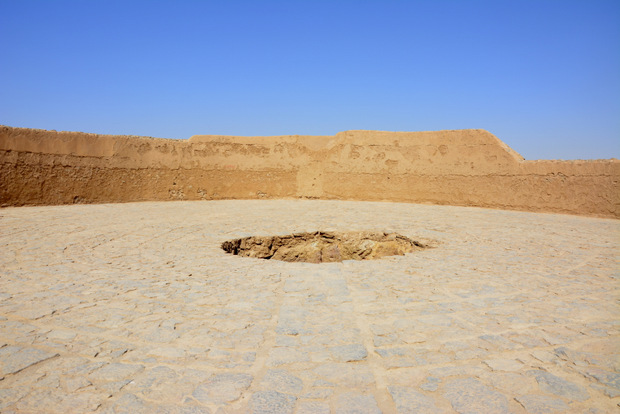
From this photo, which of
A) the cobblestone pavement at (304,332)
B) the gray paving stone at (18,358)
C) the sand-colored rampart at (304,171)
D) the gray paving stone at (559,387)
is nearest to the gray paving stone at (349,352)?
the cobblestone pavement at (304,332)

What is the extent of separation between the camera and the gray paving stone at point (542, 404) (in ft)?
6.70

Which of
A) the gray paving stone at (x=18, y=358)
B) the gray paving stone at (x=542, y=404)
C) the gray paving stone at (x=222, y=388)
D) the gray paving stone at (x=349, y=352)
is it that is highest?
the gray paving stone at (x=542, y=404)

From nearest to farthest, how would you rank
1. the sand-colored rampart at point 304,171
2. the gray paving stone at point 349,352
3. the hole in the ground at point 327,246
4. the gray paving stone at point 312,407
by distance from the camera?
the gray paving stone at point 312,407
the gray paving stone at point 349,352
the hole in the ground at point 327,246
the sand-colored rampart at point 304,171

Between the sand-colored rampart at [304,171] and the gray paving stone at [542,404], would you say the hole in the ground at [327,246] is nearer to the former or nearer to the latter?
the gray paving stone at [542,404]

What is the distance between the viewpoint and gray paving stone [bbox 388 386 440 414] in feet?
6.71

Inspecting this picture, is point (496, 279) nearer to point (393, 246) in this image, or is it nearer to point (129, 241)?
point (393, 246)

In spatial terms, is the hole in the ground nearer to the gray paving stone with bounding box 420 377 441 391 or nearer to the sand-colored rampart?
the gray paving stone with bounding box 420 377 441 391

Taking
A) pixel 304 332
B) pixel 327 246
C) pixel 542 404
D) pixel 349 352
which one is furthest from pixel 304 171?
pixel 542 404

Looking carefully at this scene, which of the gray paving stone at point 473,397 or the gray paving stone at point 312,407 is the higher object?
the gray paving stone at point 473,397

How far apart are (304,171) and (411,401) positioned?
14.2 m

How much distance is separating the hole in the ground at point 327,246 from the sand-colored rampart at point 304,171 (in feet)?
24.3

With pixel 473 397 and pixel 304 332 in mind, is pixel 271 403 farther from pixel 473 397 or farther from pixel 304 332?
pixel 473 397

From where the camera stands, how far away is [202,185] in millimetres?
14891

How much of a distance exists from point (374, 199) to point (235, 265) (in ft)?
36.4
